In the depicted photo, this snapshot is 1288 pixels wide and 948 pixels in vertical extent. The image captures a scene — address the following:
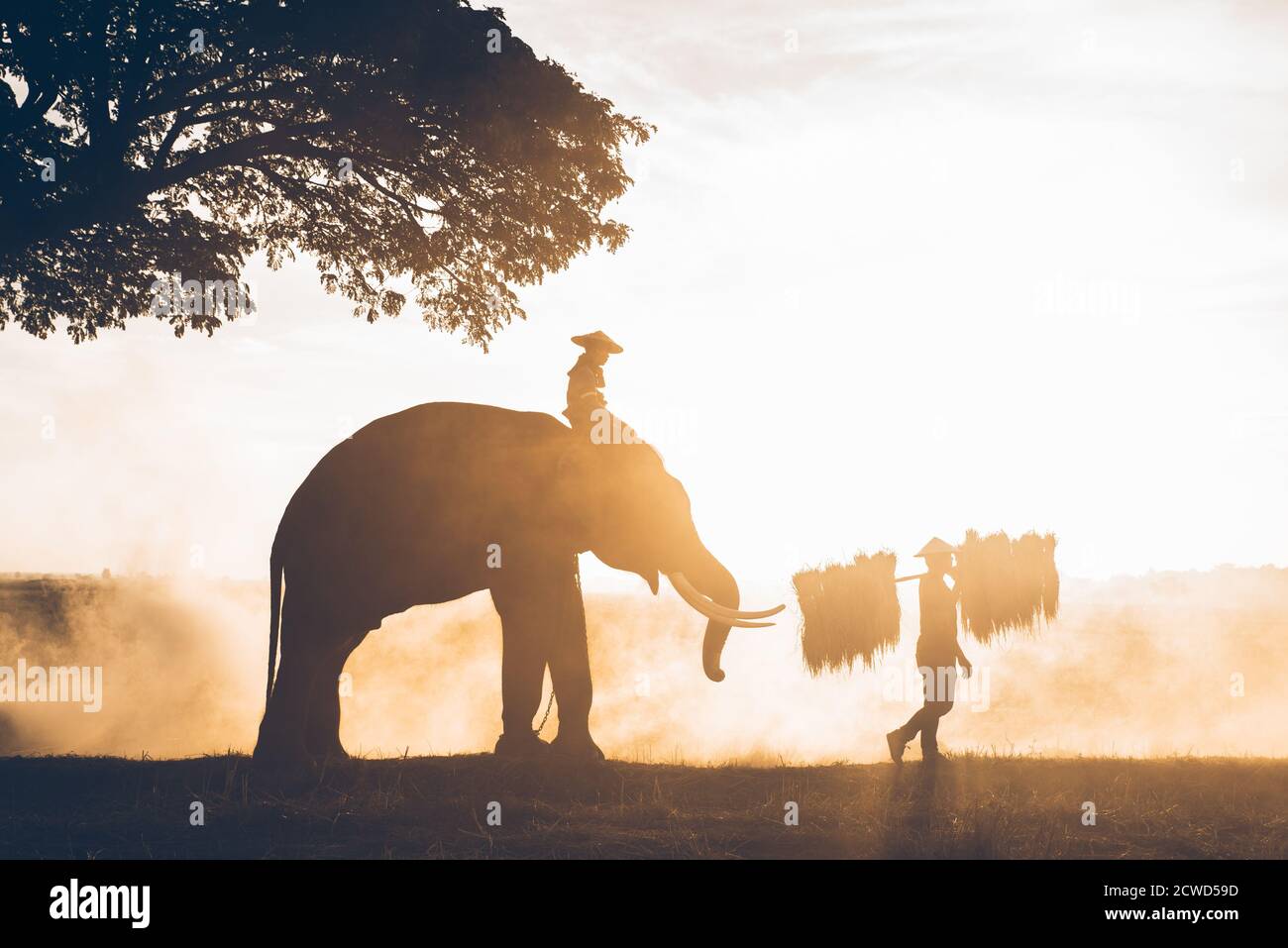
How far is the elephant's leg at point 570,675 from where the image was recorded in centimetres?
1030

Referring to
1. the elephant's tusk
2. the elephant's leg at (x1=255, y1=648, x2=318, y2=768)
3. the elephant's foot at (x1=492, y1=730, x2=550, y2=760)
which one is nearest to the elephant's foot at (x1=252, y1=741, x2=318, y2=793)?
the elephant's leg at (x1=255, y1=648, x2=318, y2=768)

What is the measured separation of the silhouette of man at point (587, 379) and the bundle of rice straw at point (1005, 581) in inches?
179

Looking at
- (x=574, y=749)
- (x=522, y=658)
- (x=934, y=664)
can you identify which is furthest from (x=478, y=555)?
(x=934, y=664)

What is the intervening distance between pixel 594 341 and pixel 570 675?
3.55 metres

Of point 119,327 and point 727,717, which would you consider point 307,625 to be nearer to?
point 119,327

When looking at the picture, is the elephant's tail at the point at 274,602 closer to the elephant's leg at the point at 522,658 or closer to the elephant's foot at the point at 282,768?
the elephant's foot at the point at 282,768

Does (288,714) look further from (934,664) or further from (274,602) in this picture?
(934,664)

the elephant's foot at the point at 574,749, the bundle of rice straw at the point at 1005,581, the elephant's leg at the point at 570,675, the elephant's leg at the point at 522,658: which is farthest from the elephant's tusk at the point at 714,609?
the bundle of rice straw at the point at 1005,581

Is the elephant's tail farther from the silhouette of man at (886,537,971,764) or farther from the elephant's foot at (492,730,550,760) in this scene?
the silhouette of man at (886,537,971,764)

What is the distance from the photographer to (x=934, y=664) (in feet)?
36.5

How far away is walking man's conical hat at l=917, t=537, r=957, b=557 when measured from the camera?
11508 mm

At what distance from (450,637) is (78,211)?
1164 inches

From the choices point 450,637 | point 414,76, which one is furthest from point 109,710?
point 414,76

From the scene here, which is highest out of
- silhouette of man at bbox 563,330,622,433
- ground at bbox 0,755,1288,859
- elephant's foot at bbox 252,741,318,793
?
silhouette of man at bbox 563,330,622,433
